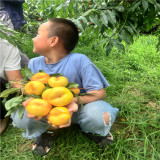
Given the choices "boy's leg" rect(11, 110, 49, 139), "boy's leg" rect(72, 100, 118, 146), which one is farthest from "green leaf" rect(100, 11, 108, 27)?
"boy's leg" rect(11, 110, 49, 139)

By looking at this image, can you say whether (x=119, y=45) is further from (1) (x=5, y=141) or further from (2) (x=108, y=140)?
(1) (x=5, y=141)

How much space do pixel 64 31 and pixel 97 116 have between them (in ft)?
2.13

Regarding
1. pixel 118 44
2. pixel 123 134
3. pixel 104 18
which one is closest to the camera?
pixel 104 18

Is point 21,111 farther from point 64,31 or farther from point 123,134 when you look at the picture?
point 123,134

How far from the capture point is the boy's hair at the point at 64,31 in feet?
3.91

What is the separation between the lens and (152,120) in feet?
4.93

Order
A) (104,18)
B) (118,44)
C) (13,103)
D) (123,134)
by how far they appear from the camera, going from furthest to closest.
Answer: (123,134), (118,44), (104,18), (13,103)

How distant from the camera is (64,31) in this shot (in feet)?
3.97

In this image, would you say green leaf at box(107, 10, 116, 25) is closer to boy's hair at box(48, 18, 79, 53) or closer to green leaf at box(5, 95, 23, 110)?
boy's hair at box(48, 18, 79, 53)

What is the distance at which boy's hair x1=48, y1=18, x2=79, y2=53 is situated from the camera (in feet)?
3.91

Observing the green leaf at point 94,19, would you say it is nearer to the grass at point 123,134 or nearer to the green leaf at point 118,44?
the green leaf at point 118,44

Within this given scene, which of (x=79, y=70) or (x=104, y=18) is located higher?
(x=104, y=18)

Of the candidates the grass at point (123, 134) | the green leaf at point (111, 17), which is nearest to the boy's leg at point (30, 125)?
the grass at point (123, 134)

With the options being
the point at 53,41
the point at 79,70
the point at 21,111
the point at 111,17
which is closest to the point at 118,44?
the point at 111,17
